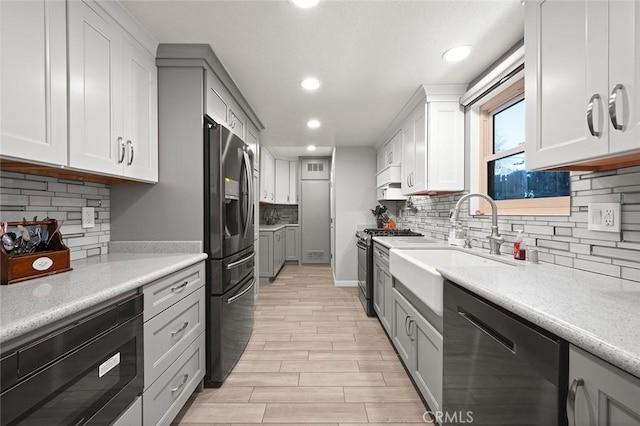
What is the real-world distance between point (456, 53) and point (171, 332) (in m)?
2.48

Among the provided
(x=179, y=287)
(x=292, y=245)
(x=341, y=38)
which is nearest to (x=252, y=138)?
(x=341, y=38)

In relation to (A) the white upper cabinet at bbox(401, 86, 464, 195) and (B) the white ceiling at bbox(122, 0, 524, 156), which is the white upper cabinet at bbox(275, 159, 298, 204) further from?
(A) the white upper cabinet at bbox(401, 86, 464, 195)

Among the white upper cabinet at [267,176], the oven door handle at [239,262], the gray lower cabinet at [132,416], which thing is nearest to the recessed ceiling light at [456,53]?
the oven door handle at [239,262]

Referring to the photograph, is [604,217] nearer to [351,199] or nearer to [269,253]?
[351,199]

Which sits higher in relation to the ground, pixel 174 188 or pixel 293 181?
pixel 293 181

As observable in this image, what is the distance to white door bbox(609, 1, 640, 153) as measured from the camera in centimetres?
83

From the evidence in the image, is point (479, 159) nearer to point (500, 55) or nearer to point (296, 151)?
point (500, 55)

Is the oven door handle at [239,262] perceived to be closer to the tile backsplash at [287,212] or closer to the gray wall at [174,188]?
the gray wall at [174,188]

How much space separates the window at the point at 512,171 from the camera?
1617 mm

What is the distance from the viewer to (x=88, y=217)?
1.74m

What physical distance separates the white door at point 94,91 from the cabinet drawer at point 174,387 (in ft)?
3.67

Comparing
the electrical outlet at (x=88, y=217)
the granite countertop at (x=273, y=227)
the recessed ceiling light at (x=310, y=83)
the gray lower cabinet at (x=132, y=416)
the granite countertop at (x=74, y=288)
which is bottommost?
the gray lower cabinet at (x=132, y=416)

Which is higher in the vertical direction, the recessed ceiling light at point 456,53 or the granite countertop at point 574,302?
the recessed ceiling light at point 456,53

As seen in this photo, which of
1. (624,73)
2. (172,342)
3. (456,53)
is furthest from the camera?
(456,53)
